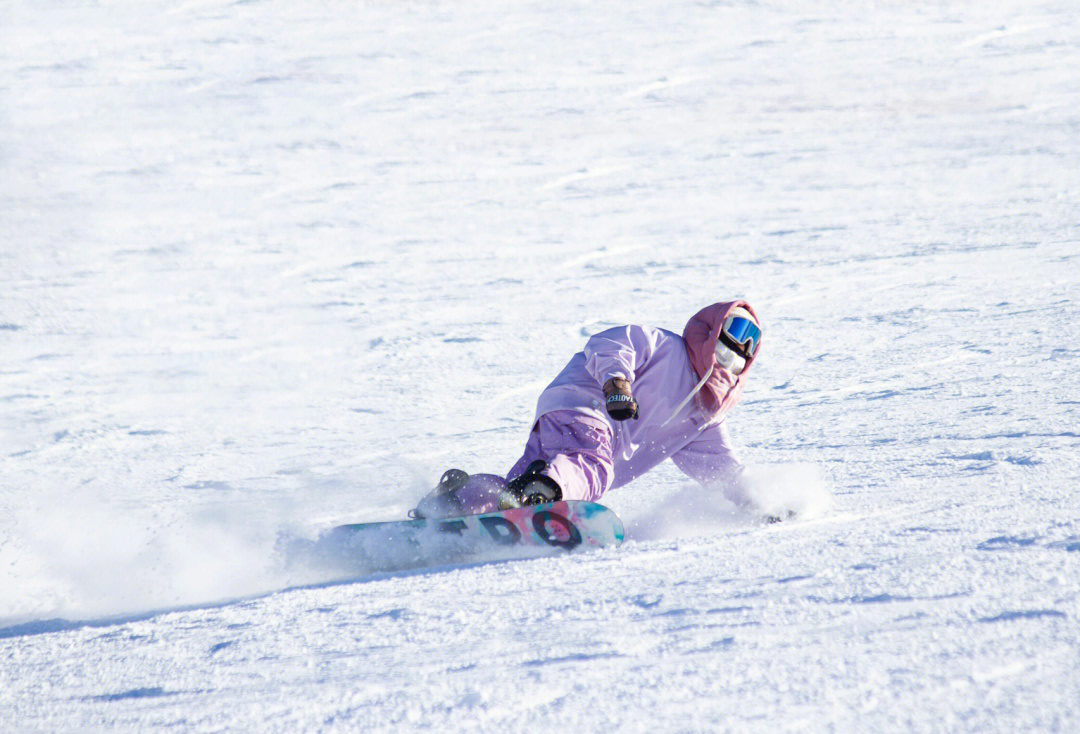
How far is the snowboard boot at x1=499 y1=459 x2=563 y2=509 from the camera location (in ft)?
11.6

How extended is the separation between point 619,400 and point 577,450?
0.39 metres

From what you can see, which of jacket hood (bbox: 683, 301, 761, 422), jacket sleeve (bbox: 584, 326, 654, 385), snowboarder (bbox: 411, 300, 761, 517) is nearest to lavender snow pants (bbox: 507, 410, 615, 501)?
snowboarder (bbox: 411, 300, 761, 517)

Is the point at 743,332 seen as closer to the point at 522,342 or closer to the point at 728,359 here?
the point at 728,359

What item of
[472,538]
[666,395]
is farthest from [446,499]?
[666,395]

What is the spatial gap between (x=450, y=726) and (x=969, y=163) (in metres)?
11.3

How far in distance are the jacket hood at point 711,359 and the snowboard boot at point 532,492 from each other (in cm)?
72

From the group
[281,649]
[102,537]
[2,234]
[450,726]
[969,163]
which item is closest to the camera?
[450,726]

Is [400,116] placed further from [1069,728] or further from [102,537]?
[1069,728]

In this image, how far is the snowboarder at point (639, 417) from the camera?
12.3ft

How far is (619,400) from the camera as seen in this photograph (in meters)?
3.47

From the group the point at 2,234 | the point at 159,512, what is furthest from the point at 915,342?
the point at 2,234

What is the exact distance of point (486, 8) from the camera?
17469mm

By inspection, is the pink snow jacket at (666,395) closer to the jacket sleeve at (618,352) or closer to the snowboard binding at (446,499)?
the jacket sleeve at (618,352)

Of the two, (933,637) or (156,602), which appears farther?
(156,602)
